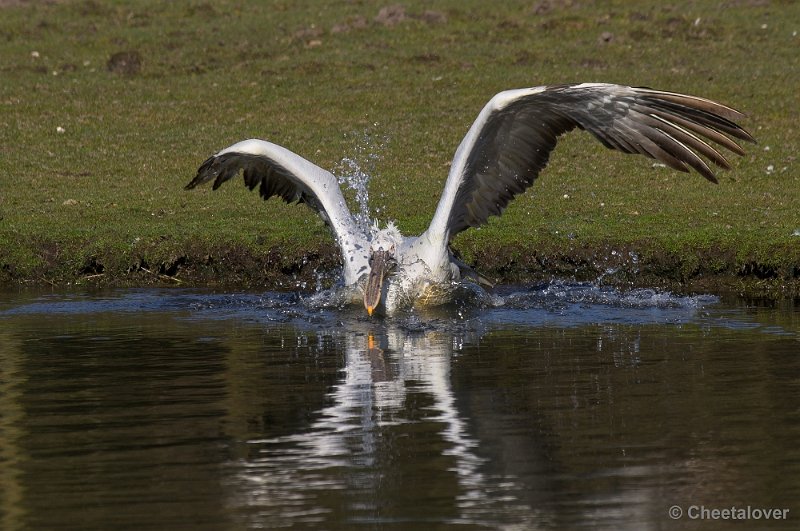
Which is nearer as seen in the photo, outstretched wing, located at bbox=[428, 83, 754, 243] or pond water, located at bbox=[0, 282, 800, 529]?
pond water, located at bbox=[0, 282, 800, 529]

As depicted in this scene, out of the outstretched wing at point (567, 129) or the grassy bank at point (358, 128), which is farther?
the grassy bank at point (358, 128)

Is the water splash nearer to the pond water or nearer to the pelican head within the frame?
the pelican head

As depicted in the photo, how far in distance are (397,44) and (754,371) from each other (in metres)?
16.9

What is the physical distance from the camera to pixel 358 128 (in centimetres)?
1919

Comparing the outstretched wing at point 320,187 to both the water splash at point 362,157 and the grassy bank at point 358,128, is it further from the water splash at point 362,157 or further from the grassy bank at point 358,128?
the water splash at point 362,157

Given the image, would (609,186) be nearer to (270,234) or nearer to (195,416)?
(270,234)

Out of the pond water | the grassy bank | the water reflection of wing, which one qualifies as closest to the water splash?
the grassy bank

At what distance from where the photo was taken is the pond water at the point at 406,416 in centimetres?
561

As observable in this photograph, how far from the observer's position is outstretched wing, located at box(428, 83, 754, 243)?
30.4 feet

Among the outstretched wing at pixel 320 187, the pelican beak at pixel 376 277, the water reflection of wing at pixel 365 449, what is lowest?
the water reflection of wing at pixel 365 449

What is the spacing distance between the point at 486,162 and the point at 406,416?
4.02 meters

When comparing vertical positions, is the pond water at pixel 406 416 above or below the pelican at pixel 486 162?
A: below

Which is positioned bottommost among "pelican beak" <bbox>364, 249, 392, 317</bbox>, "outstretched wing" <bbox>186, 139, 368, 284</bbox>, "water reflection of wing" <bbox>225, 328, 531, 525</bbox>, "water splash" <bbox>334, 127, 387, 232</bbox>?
"water reflection of wing" <bbox>225, 328, 531, 525</bbox>

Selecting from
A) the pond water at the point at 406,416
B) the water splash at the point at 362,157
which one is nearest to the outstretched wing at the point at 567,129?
the pond water at the point at 406,416
